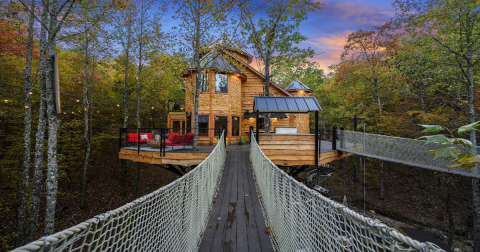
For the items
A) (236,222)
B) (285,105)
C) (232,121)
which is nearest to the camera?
(236,222)

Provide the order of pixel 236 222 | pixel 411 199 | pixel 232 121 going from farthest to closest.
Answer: pixel 232 121, pixel 411 199, pixel 236 222

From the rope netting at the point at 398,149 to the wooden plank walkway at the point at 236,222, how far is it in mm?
5187

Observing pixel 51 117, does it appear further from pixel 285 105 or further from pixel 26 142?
pixel 285 105

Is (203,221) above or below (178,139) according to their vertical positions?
below

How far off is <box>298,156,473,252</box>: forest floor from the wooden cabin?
19.3 ft

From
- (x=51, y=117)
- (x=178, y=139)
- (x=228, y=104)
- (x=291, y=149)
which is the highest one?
(x=228, y=104)

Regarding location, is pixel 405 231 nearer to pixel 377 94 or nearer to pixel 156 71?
pixel 377 94

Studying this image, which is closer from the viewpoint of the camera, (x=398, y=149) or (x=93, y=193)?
(x=398, y=149)

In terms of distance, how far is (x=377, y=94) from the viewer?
37.5 feet

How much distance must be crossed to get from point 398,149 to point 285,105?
4574mm

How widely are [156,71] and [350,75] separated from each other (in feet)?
42.3

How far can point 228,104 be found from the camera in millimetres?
12672

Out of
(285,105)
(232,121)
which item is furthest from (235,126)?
(285,105)

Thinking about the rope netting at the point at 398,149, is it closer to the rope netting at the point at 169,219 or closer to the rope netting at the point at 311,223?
the rope netting at the point at 311,223
